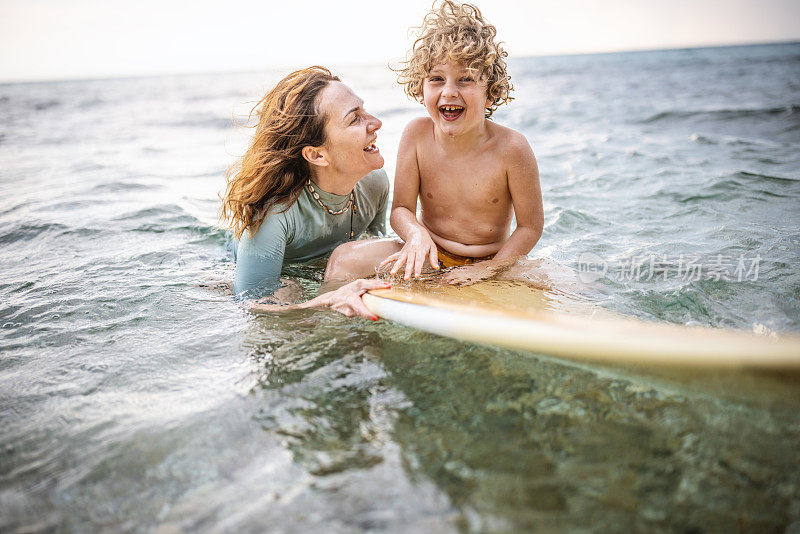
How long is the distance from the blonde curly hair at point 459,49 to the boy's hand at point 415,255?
0.90 m

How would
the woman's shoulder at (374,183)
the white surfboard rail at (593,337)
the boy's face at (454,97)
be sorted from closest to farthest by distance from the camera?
the white surfboard rail at (593,337) < the boy's face at (454,97) < the woman's shoulder at (374,183)

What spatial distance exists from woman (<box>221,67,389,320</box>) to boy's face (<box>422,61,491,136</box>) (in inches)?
13.2

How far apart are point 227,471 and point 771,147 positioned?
286 inches

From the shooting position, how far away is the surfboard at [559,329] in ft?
5.16

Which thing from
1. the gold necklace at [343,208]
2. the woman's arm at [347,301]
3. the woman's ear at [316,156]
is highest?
the woman's ear at [316,156]

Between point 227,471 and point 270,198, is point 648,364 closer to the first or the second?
point 227,471

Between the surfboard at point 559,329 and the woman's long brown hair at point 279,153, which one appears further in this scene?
the woman's long brown hair at point 279,153

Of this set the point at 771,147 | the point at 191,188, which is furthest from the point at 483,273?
the point at 771,147

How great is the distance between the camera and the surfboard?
5.16ft

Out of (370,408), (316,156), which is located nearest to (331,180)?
(316,156)

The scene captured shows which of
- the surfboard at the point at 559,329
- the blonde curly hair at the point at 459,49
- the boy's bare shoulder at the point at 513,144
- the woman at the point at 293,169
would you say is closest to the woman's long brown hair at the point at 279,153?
the woman at the point at 293,169

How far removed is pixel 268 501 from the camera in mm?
1438

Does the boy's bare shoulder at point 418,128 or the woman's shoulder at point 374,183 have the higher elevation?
the boy's bare shoulder at point 418,128

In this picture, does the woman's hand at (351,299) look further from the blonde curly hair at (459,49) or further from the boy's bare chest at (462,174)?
the blonde curly hair at (459,49)
